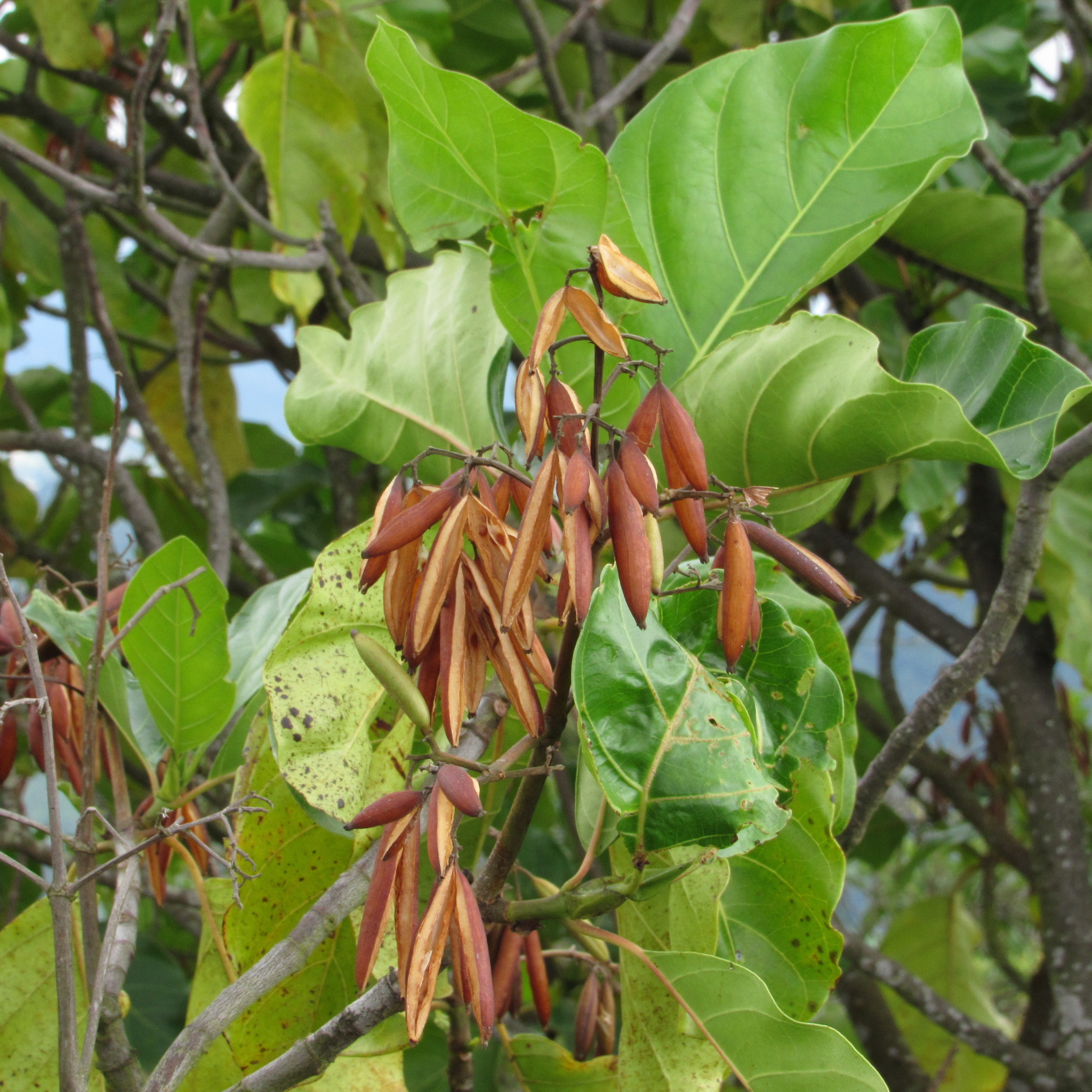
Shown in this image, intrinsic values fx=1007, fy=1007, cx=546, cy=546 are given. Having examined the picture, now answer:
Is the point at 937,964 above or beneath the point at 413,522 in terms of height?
beneath

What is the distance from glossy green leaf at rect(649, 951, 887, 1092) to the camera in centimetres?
45

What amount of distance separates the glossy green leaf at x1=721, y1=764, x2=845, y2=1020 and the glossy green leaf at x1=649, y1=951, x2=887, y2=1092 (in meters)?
0.06

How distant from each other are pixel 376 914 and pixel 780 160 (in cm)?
52

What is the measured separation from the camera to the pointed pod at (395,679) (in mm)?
396

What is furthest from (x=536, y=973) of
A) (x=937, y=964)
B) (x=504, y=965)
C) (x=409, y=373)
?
(x=937, y=964)

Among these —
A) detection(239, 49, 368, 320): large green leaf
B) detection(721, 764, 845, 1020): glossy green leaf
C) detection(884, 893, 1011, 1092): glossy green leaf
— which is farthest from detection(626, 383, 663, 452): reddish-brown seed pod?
detection(884, 893, 1011, 1092): glossy green leaf

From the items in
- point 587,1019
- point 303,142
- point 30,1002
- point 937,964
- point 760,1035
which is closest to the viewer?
point 760,1035

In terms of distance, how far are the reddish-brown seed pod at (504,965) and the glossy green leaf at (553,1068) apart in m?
0.03

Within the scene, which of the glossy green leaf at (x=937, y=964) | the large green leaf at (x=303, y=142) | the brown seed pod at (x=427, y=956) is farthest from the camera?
the glossy green leaf at (x=937, y=964)

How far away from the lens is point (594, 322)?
15.9 inches

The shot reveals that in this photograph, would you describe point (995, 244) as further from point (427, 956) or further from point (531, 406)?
point (427, 956)

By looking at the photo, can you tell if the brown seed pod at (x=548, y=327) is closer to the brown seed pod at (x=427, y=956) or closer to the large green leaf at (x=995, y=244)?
the brown seed pod at (x=427, y=956)

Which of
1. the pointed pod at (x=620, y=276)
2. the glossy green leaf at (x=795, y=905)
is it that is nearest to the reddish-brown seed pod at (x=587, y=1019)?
the glossy green leaf at (x=795, y=905)

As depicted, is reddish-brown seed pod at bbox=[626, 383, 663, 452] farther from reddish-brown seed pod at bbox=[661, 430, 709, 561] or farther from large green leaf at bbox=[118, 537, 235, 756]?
large green leaf at bbox=[118, 537, 235, 756]
